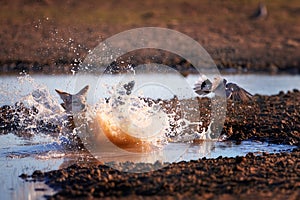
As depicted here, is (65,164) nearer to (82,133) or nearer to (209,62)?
(82,133)

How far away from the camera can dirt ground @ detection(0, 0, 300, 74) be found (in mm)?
21062

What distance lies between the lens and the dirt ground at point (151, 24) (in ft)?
69.1

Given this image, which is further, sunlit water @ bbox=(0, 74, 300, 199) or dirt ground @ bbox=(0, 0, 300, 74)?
dirt ground @ bbox=(0, 0, 300, 74)

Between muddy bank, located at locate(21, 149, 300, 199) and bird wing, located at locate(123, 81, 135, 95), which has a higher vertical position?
bird wing, located at locate(123, 81, 135, 95)

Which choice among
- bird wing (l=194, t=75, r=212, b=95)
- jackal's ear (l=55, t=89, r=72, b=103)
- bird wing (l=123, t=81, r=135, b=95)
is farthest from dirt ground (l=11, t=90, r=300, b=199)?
bird wing (l=194, t=75, r=212, b=95)

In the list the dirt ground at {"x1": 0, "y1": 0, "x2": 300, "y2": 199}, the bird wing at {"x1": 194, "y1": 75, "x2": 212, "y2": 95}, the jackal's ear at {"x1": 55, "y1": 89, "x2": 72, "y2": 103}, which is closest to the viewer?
the dirt ground at {"x1": 0, "y1": 0, "x2": 300, "y2": 199}

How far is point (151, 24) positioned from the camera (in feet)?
87.7

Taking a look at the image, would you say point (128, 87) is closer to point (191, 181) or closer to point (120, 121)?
point (120, 121)

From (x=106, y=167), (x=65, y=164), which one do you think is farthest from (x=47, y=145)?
(x=106, y=167)

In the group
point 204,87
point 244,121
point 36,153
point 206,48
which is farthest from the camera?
point 206,48

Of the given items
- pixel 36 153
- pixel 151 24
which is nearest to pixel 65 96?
pixel 36 153

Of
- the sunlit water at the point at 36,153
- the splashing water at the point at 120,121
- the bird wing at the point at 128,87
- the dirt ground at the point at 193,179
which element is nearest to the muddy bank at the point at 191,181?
the dirt ground at the point at 193,179

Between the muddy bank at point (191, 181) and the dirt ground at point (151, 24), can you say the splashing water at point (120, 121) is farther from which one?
the dirt ground at point (151, 24)

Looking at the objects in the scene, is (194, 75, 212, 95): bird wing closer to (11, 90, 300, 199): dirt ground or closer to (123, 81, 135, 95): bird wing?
(123, 81, 135, 95): bird wing
